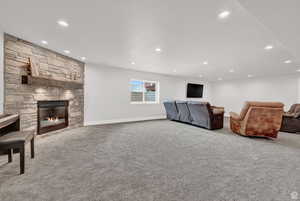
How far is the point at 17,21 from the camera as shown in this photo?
7.22ft

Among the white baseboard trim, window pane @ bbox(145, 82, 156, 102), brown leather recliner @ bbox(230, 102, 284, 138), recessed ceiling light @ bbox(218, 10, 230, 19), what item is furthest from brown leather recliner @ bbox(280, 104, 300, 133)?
window pane @ bbox(145, 82, 156, 102)

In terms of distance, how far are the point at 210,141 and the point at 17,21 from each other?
15.5ft

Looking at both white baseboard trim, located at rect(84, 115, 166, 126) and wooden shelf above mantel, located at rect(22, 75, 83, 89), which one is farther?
white baseboard trim, located at rect(84, 115, 166, 126)

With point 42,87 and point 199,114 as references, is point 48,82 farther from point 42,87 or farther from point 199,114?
point 199,114

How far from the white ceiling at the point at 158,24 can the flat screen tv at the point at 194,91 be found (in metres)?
4.79

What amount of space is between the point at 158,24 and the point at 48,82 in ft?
10.6

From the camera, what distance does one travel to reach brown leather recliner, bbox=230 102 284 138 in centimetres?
331

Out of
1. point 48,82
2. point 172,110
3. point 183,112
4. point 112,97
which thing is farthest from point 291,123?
point 48,82

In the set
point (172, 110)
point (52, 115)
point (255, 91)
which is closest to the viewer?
Result: point (52, 115)

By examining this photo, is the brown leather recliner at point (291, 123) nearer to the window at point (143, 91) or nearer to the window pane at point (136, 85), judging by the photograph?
the window at point (143, 91)

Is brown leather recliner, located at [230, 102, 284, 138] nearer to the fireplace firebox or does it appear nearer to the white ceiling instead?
the white ceiling

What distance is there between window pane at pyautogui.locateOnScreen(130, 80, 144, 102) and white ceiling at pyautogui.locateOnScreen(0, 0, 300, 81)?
2.92 metres

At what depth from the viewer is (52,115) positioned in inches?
151

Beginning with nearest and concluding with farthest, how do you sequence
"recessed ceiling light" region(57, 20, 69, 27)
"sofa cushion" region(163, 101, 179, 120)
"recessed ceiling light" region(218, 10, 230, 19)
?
"recessed ceiling light" region(218, 10, 230, 19) < "recessed ceiling light" region(57, 20, 69, 27) < "sofa cushion" region(163, 101, 179, 120)
